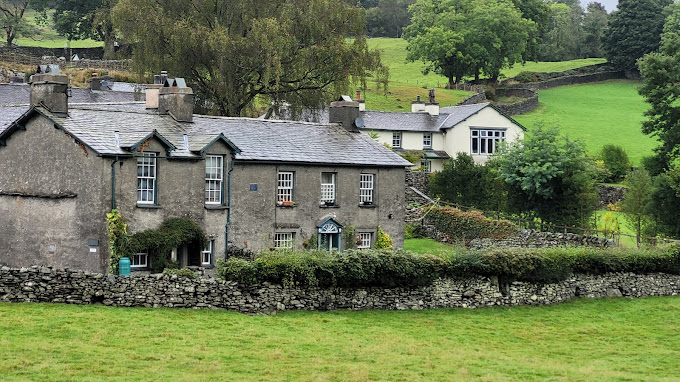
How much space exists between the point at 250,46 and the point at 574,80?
78.4m

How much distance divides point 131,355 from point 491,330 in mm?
12096

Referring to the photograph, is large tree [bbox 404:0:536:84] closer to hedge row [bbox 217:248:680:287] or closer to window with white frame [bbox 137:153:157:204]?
hedge row [bbox 217:248:680:287]

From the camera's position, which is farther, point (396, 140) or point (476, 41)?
point (476, 41)

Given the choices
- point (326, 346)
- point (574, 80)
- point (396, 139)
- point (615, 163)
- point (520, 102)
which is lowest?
point (326, 346)

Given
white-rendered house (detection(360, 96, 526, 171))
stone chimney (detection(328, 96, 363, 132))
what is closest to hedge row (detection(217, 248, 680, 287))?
stone chimney (detection(328, 96, 363, 132))

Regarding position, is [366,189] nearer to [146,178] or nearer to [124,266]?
[146,178]

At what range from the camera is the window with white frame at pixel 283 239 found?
132 feet

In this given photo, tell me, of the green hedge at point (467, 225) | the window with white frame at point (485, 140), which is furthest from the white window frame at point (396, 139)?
the green hedge at point (467, 225)

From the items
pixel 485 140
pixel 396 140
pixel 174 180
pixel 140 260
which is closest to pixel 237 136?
pixel 174 180

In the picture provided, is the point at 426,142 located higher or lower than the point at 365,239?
higher

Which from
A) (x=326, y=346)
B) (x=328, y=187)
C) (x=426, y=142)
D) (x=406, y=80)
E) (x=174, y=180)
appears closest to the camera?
(x=326, y=346)

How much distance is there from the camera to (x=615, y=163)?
240ft

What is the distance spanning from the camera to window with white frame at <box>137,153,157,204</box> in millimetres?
34438

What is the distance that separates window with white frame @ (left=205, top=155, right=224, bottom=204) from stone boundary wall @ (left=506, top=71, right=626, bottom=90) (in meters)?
79.7
